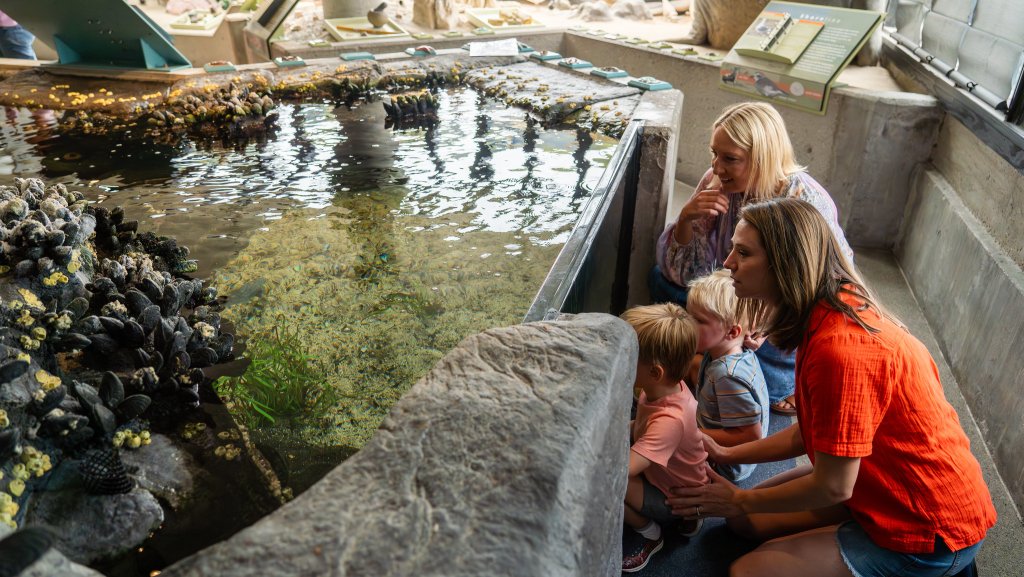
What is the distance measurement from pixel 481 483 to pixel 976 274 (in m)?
3.79

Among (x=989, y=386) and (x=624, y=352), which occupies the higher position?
(x=624, y=352)

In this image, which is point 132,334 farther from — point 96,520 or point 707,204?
point 707,204

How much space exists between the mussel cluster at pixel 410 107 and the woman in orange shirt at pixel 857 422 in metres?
4.09

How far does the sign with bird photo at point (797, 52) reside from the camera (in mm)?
4926

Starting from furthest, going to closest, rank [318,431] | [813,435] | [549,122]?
1. [549,122]
2. [318,431]
3. [813,435]

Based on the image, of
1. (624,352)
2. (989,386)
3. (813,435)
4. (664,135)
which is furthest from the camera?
(664,135)

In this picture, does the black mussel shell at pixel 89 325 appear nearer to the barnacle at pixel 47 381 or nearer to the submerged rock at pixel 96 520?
the barnacle at pixel 47 381

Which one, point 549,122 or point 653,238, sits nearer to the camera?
point 653,238

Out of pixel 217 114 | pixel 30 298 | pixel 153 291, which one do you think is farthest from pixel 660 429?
pixel 217 114

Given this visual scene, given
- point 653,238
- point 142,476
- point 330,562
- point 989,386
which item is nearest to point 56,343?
point 142,476

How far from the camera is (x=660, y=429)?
8.05 feet

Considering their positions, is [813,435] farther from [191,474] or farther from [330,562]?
[191,474]

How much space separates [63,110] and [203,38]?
5.84 metres

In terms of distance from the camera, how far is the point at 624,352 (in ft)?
5.36
